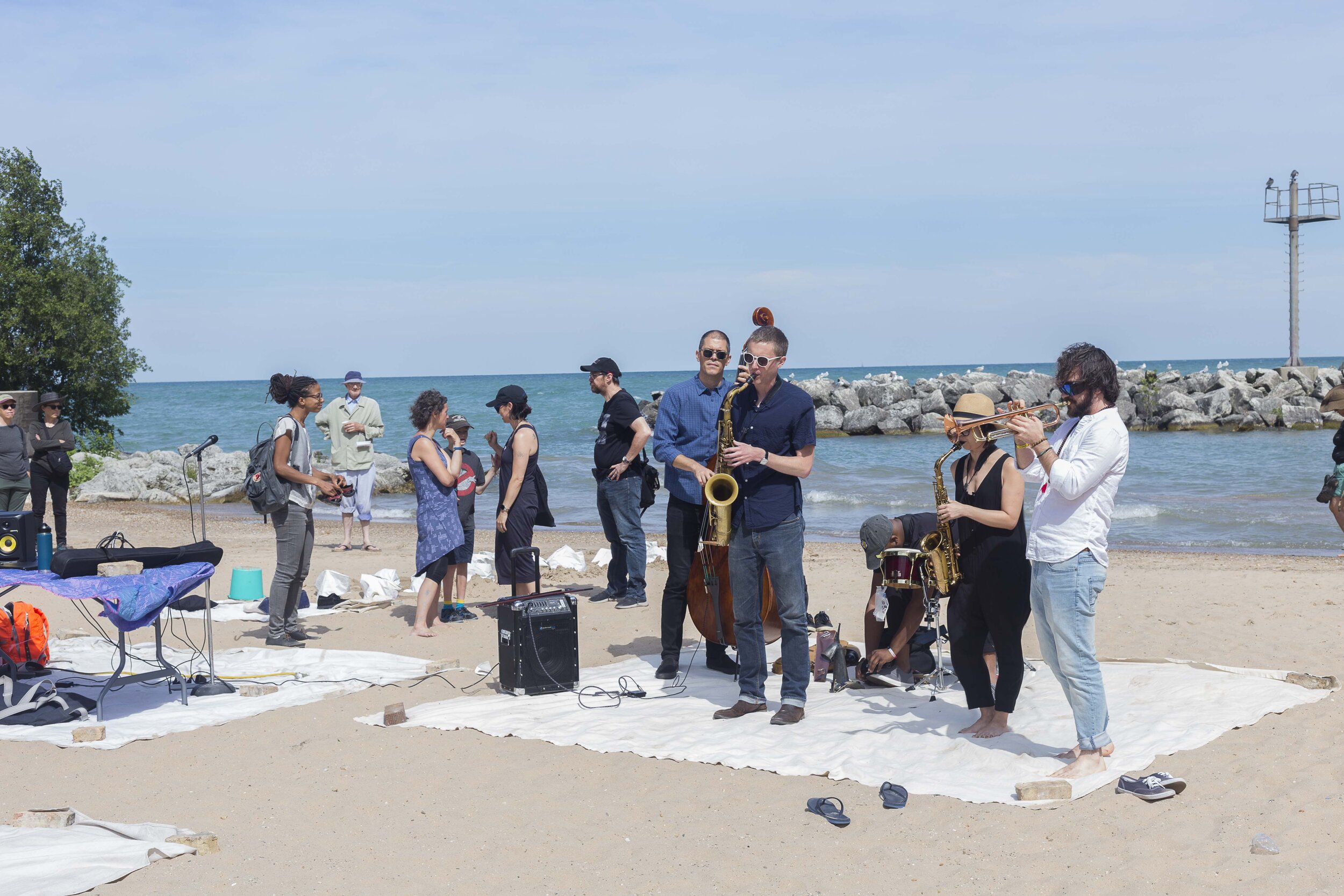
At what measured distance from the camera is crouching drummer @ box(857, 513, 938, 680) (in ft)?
18.3

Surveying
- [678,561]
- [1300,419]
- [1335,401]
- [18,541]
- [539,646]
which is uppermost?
[1335,401]

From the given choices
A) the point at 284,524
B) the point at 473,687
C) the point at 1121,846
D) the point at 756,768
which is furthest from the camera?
the point at 284,524

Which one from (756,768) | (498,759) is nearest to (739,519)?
(756,768)

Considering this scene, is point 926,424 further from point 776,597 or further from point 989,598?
point 989,598

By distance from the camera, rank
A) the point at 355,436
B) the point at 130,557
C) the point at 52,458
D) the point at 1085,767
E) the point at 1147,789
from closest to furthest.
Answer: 1. the point at 1147,789
2. the point at 1085,767
3. the point at 130,557
4. the point at 52,458
5. the point at 355,436

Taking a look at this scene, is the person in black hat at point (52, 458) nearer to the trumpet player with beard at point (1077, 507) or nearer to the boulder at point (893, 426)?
the trumpet player with beard at point (1077, 507)

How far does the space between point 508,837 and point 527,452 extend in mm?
3633

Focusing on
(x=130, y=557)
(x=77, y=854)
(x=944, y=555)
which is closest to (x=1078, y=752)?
(x=944, y=555)

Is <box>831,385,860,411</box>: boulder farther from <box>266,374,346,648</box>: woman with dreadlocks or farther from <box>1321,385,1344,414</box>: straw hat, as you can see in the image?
<box>266,374,346,648</box>: woman with dreadlocks

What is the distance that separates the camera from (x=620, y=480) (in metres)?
8.27

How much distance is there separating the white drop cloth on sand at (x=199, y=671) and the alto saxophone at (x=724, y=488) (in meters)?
2.35

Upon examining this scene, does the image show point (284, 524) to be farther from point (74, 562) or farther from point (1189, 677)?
point (1189, 677)

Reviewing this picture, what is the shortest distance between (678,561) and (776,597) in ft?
2.88

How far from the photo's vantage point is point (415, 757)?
4.94 m
